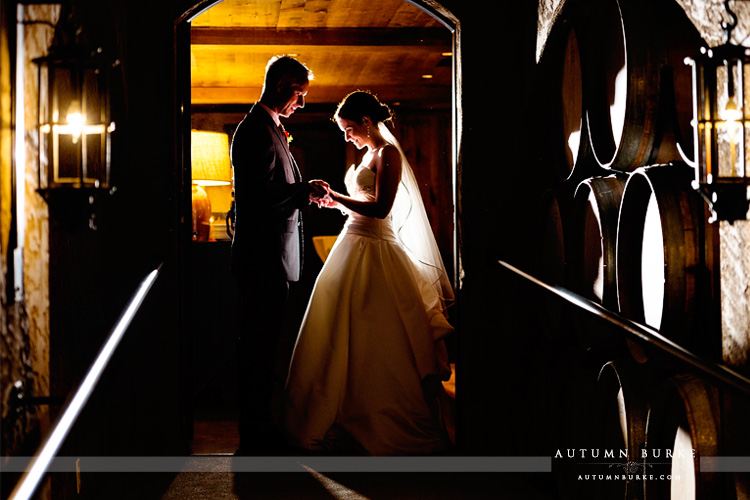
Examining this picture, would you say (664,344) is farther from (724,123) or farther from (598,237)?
(598,237)

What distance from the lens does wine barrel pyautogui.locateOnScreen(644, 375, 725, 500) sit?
5.24ft

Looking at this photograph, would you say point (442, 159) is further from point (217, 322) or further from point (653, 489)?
point (653, 489)

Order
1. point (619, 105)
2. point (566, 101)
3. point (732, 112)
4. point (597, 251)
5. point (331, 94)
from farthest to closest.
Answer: point (331, 94)
point (566, 101)
point (597, 251)
point (619, 105)
point (732, 112)

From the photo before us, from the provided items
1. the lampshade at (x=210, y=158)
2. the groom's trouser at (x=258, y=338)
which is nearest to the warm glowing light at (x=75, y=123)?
the groom's trouser at (x=258, y=338)

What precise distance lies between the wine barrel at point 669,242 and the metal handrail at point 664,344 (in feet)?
0.39

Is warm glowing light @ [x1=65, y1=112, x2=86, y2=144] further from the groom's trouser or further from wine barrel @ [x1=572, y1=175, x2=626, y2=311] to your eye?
the groom's trouser

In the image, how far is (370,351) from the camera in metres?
3.45

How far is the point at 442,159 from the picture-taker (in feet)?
28.5

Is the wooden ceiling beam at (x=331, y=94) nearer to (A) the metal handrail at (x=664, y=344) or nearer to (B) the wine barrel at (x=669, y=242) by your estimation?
(A) the metal handrail at (x=664, y=344)

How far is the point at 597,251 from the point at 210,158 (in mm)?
4065

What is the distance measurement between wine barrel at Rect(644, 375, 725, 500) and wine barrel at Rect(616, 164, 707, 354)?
0.46ft

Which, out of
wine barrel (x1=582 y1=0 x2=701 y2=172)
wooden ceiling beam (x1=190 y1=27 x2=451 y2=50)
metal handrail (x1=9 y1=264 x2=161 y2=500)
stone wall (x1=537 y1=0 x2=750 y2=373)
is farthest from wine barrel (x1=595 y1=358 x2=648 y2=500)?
wooden ceiling beam (x1=190 y1=27 x2=451 y2=50)

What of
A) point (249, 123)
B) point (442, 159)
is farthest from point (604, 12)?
point (442, 159)

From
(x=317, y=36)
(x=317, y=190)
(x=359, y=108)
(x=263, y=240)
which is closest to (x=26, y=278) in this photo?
(x=263, y=240)
